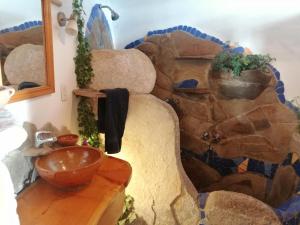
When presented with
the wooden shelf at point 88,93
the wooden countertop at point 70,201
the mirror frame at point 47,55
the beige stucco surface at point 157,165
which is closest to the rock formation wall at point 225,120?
the beige stucco surface at point 157,165

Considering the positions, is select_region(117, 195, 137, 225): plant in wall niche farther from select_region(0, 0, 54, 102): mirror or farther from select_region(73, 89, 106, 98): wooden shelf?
select_region(0, 0, 54, 102): mirror

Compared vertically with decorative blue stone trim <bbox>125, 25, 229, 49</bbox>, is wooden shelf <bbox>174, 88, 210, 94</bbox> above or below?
below

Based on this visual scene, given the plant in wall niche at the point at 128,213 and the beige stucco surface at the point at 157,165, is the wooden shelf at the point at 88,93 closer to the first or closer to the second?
the beige stucco surface at the point at 157,165

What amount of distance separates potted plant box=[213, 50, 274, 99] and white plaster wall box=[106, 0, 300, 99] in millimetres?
124

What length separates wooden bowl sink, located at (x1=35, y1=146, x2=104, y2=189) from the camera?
3.14 feet

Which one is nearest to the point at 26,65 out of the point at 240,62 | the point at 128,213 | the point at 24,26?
the point at 24,26

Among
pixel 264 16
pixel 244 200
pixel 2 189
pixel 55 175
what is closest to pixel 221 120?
pixel 244 200

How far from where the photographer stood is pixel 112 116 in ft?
5.67

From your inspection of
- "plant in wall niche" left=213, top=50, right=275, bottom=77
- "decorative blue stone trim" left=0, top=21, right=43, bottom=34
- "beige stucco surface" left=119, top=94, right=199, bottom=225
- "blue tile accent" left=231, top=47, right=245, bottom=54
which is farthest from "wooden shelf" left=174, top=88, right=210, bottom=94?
"decorative blue stone trim" left=0, top=21, right=43, bottom=34

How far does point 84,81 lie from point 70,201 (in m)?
1.06

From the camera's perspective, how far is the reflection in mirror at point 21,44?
Result: 1032mm

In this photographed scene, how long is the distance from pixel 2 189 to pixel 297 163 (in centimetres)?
224

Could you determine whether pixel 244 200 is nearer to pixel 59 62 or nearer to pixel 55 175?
pixel 55 175

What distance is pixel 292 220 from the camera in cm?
148
